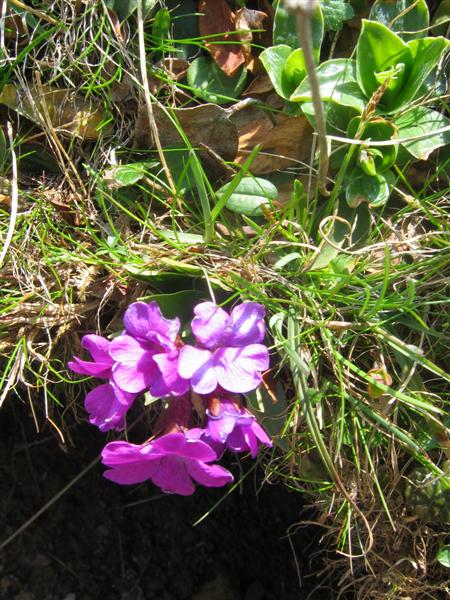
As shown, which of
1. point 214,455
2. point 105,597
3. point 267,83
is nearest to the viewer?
point 214,455

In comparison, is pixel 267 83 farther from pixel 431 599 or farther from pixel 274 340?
pixel 431 599

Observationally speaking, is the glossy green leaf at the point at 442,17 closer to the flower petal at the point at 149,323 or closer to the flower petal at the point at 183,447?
the flower petal at the point at 149,323

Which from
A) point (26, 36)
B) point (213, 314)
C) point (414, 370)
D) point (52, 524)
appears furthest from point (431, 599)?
point (26, 36)

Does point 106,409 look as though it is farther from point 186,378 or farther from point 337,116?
point 337,116

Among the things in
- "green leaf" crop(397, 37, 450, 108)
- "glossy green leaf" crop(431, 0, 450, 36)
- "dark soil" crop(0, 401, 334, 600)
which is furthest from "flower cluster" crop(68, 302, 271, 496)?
"dark soil" crop(0, 401, 334, 600)

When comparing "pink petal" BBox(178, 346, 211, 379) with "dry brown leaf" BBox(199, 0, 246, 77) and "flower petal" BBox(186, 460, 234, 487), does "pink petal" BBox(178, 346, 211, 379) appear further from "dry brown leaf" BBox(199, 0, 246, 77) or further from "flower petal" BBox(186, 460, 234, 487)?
"dry brown leaf" BBox(199, 0, 246, 77)

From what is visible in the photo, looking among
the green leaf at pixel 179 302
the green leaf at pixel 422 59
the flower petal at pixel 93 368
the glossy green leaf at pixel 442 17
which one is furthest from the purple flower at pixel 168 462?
the glossy green leaf at pixel 442 17

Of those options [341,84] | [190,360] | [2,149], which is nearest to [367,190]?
[341,84]
